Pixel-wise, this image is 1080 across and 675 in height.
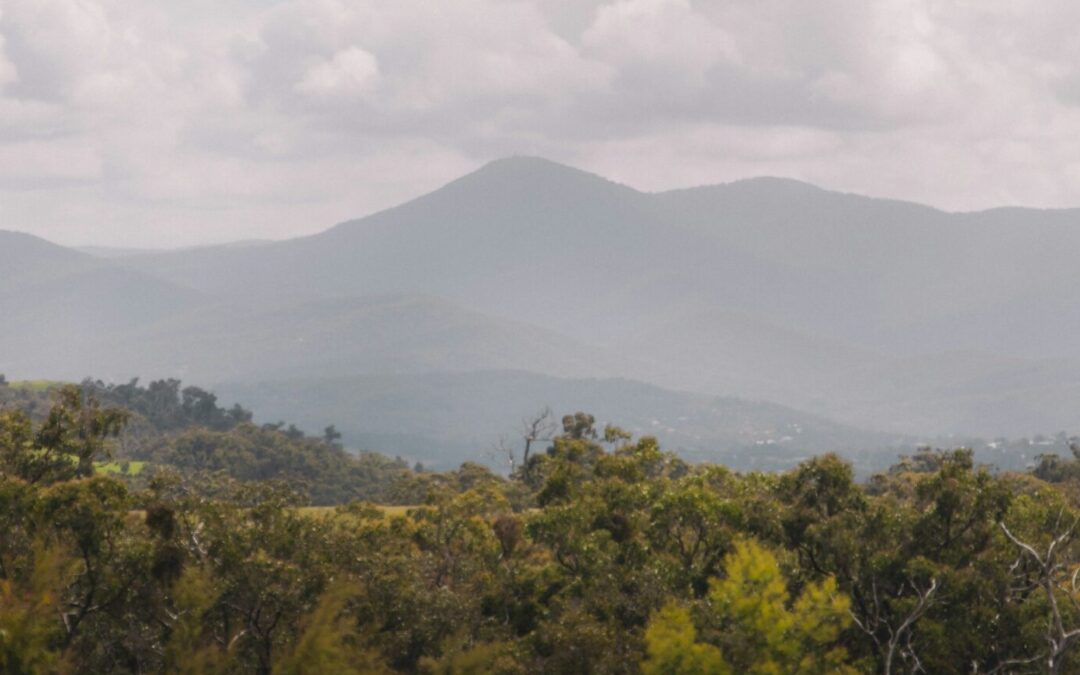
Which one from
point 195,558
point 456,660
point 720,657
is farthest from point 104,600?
point 720,657

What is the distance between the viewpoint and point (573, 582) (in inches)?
1200

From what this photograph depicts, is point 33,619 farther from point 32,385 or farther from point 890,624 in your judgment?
point 32,385

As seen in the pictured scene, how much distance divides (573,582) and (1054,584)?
36.7ft

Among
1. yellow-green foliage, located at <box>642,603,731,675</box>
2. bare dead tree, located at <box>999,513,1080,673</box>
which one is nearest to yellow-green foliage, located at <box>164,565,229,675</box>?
yellow-green foliage, located at <box>642,603,731,675</box>

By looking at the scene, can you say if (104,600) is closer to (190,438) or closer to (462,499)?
(462,499)

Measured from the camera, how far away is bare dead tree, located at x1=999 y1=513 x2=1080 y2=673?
23.0 metres

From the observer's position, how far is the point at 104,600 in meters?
28.5

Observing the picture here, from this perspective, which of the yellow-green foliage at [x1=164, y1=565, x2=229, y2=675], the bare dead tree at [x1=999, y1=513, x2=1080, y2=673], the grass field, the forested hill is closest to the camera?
the bare dead tree at [x1=999, y1=513, x2=1080, y2=673]

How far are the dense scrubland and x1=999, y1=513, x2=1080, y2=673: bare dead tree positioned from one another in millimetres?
191

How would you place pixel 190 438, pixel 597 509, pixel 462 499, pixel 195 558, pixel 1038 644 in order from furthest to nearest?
pixel 190 438 < pixel 462 499 < pixel 597 509 < pixel 195 558 < pixel 1038 644

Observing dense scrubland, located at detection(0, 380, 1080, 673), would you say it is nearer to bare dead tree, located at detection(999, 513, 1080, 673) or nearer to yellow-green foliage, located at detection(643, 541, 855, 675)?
yellow-green foliage, located at detection(643, 541, 855, 675)

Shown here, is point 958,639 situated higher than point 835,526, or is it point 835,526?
point 835,526

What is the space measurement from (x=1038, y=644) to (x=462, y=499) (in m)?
15.9

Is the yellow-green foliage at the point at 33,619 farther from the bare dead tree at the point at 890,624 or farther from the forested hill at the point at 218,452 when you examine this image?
the forested hill at the point at 218,452
